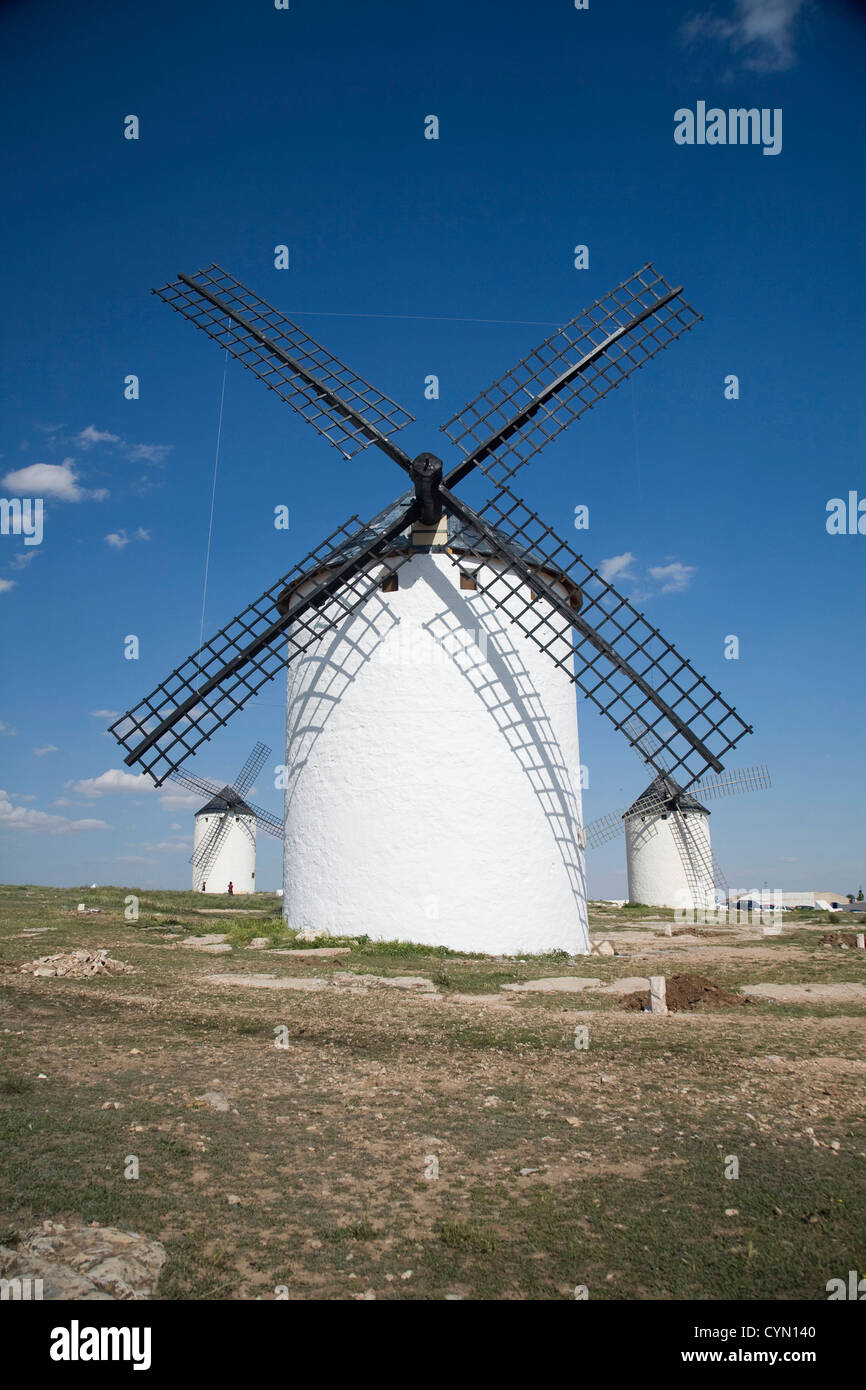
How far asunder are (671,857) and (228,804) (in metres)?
25.8

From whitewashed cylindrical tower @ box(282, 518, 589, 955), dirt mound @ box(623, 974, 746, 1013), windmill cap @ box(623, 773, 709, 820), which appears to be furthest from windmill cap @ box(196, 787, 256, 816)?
dirt mound @ box(623, 974, 746, 1013)

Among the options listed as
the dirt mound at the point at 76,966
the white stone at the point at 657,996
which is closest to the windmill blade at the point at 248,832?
the dirt mound at the point at 76,966

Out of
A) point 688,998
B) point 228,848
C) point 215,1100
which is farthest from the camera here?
point 228,848

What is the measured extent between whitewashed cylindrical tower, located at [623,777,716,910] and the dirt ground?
3238cm

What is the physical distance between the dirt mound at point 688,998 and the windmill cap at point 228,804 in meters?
38.5

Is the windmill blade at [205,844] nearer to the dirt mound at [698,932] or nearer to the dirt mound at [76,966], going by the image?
the dirt mound at [698,932]

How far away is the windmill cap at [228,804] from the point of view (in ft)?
A: 154

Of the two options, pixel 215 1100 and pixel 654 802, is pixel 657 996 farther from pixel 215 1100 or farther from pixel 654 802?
pixel 654 802

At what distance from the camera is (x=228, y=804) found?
4681 cm

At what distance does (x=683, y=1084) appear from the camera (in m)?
6.90

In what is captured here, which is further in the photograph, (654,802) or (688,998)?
(654,802)

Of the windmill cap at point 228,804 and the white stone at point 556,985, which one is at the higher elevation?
the windmill cap at point 228,804

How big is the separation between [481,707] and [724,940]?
39.9 ft

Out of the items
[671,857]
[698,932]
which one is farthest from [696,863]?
[698,932]
